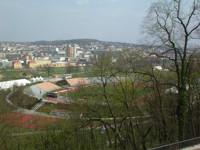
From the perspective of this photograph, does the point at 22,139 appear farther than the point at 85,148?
Yes

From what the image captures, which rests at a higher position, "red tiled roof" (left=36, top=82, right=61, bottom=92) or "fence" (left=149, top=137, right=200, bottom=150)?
"fence" (left=149, top=137, right=200, bottom=150)

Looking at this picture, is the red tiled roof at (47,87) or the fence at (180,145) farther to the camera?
the red tiled roof at (47,87)

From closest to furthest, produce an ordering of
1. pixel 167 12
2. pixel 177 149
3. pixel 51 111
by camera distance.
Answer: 1. pixel 177 149
2. pixel 167 12
3. pixel 51 111

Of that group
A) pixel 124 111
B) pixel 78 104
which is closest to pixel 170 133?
pixel 124 111

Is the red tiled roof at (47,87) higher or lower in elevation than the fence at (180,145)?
lower

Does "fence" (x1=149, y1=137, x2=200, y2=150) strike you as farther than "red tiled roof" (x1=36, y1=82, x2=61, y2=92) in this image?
No

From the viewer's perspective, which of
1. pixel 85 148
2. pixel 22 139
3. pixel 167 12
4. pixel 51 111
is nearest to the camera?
pixel 167 12

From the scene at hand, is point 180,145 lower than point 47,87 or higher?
higher

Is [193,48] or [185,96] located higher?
[193,48]

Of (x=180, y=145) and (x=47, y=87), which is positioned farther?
(x=47, y=87)

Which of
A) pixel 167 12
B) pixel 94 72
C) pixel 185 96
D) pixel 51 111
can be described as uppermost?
pixel 167 12

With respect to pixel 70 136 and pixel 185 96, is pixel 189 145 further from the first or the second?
pixel 70 136
